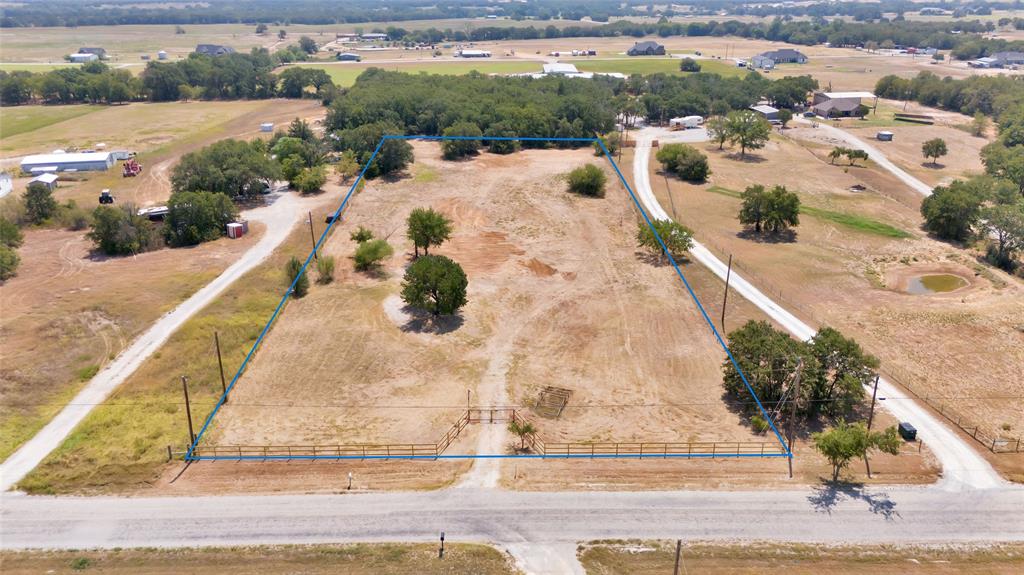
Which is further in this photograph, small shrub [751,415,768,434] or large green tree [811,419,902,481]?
small shrub [751,415,768,434]

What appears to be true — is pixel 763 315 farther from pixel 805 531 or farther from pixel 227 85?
pixel 227 85

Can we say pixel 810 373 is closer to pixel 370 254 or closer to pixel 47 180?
pixel 370 254

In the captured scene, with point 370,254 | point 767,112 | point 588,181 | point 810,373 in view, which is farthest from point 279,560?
point 767,112

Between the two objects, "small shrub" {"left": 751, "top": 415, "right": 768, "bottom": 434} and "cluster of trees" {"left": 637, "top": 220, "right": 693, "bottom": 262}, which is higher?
"cluster of trees" {"left": 637, "top": 220, "right": 693, "bottom": 262}

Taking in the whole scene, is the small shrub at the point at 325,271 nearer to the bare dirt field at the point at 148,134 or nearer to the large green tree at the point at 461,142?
the bare dirt field at the point at 148,134

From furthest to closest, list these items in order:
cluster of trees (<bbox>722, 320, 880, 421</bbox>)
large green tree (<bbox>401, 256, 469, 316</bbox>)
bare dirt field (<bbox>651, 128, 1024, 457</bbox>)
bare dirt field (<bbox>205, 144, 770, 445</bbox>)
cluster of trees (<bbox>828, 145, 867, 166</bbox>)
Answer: cluster of trees (<bbox>828, 145, 867, 166</bbox>), large green tree (<bbox>401, 256, 469, 316</bbox>), bare dirt field (<bbox>651, 128, 1024, 457</bbox>), bare dirt field (<bbox>205, 144, 770, 445</bbox>), cluster of trees (<bbox>722, 320, 880, 421</bbox>)

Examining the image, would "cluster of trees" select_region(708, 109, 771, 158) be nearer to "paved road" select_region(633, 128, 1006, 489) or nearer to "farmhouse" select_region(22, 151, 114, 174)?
"paved road" select_region(633, 128, 1006, 489)

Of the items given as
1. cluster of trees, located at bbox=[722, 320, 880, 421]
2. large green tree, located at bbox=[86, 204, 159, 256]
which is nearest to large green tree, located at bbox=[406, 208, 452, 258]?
large green tree, located at bbox=[86, 204, 159, 256]
